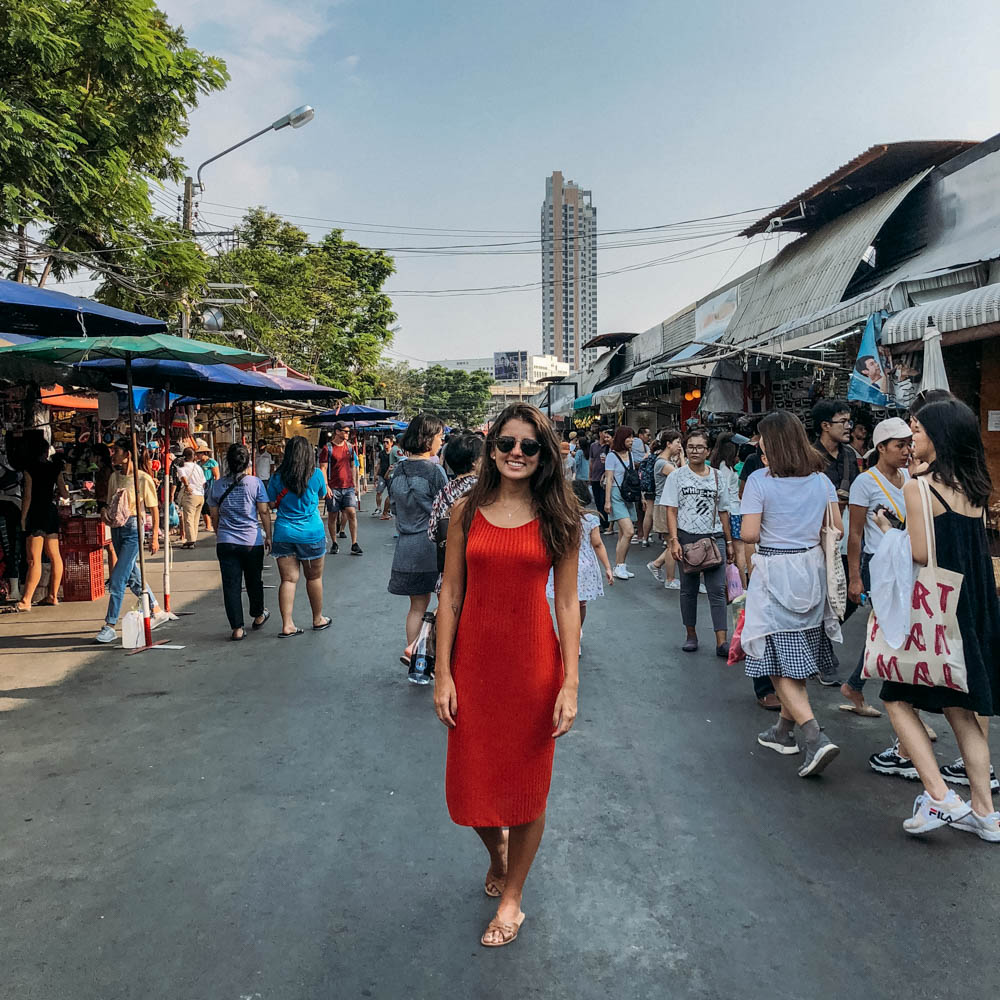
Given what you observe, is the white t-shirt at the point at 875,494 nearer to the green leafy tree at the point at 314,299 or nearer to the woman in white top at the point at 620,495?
the woman in white top at the point at 620,495

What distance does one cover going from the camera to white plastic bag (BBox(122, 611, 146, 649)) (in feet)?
21.3

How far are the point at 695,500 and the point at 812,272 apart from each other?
25.2 ft

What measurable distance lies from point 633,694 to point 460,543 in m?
3.02

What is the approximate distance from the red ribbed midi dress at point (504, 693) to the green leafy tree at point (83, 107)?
859 centimetres

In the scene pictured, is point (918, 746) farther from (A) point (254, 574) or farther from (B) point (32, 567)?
(B) point (32, 567)

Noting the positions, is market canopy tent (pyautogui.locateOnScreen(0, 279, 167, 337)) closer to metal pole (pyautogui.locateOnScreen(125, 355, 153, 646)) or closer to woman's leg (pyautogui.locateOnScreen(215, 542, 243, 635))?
metal pole (pyautogui.locateOnScreen(125, 355, 153, 646))

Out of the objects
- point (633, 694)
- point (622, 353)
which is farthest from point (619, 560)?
point (622, 353)

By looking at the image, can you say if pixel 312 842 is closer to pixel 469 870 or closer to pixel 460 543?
pixel 469 870

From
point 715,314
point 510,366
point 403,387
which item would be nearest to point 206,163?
point 715,314

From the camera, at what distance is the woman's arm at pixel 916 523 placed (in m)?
3.30

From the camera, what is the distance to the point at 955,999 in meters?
2.32

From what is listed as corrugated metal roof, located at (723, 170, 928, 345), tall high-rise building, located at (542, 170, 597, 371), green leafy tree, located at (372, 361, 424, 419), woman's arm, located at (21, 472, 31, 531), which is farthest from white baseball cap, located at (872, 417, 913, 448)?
tall high-rise building, located at (542, 170, 597, 371)

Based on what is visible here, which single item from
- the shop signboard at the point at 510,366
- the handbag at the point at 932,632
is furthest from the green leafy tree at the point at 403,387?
the handbag at the point at 932,632

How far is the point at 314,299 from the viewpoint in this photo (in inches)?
1131
